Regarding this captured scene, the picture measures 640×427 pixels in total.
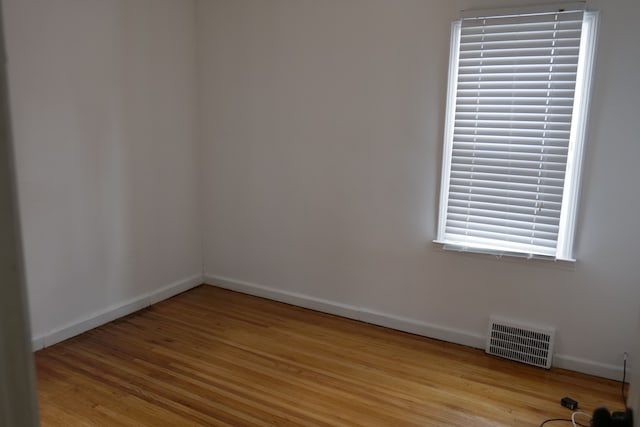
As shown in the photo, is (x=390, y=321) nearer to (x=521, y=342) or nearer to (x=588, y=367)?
(x=521, y=342)

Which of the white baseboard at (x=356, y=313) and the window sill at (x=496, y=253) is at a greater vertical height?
the window sill at (x=496, y=253)

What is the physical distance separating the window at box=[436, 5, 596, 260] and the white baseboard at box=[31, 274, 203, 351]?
2.49m

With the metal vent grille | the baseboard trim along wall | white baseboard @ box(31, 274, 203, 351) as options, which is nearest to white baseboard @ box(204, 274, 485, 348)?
the baseboard trim along wall

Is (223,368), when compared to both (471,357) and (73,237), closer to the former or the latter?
(73,237)

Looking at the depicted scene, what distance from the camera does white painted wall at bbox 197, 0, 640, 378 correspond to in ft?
9.41

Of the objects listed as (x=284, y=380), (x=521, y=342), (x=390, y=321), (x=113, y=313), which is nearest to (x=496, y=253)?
(x=521, y=342)

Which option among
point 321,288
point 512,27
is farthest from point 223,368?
point 512,27

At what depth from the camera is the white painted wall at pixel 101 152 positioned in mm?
3035

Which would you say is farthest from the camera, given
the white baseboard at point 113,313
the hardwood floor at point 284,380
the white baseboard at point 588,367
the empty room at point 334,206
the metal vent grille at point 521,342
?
the white baseboard at point 113,313

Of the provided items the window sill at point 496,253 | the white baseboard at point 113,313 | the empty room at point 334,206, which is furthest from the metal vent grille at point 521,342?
the white baseboard at point 113,313

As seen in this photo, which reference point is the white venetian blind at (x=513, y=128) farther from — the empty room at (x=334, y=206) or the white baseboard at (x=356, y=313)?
the white baseboard at (x=356, y=313)

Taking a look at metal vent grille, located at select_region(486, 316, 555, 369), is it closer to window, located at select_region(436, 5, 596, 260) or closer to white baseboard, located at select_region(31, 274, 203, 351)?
window, located at select_region(436, 5, 596, 260)

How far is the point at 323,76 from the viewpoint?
3654 mm

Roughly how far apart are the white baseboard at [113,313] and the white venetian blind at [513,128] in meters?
2.52
